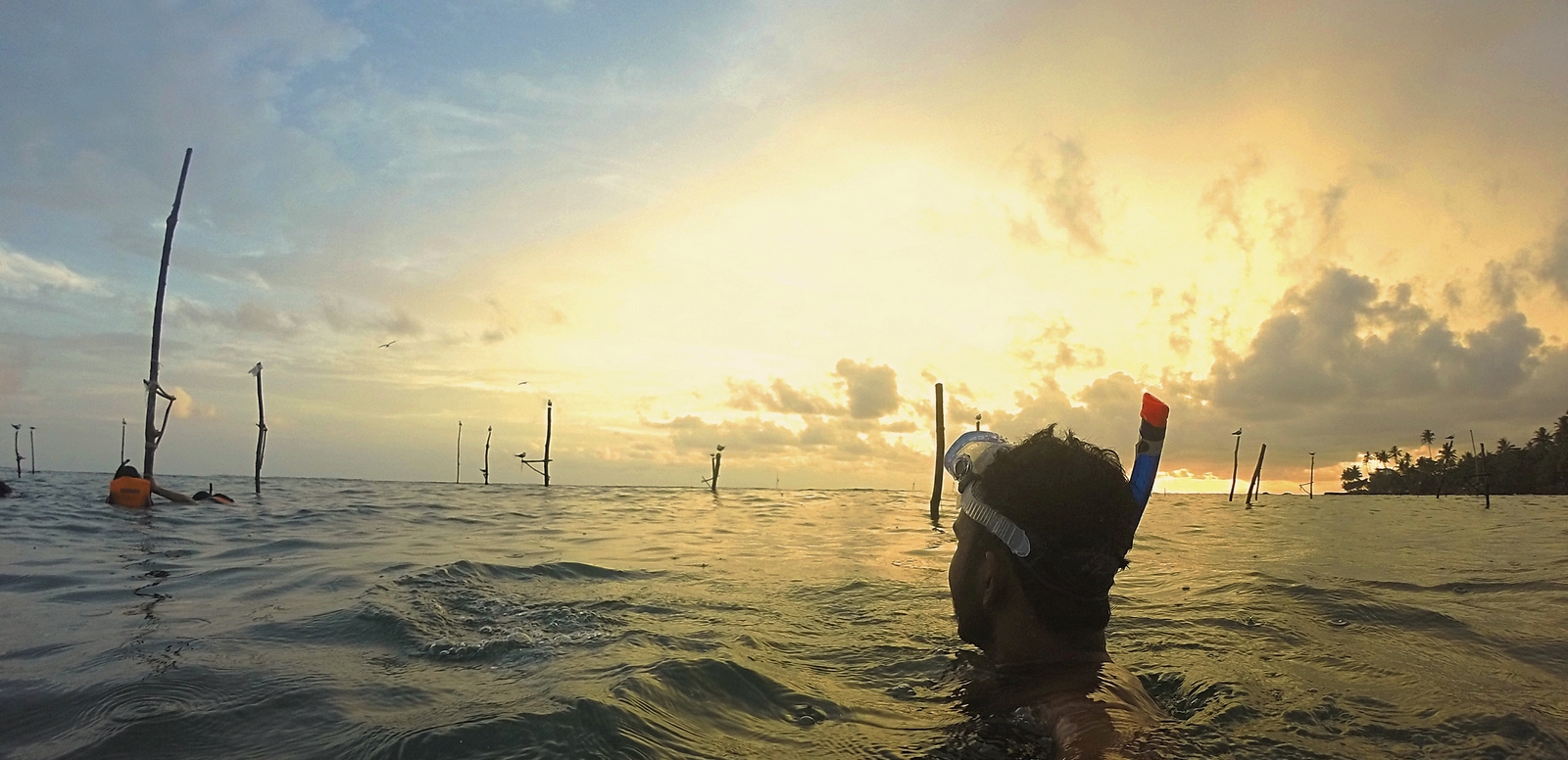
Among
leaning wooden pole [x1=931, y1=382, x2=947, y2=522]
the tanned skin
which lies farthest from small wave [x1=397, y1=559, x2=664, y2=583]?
leaning wooden pole [x1=931, y1=382, x2=947, y2=522]

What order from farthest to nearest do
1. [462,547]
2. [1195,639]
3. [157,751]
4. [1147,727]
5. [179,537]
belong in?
[179,537] → [462,547] → [1195,639] → [157,751] → [1147,727]

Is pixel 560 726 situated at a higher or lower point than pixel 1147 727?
lower

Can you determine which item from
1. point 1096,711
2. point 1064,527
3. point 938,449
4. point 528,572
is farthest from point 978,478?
point 938,449

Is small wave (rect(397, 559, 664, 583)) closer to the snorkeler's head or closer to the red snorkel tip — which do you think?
the snorkeler's head

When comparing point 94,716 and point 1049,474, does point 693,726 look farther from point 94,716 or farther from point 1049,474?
point 94,716

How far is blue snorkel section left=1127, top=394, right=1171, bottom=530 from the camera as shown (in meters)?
3.33

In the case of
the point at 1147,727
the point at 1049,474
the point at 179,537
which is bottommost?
the point at 179,537

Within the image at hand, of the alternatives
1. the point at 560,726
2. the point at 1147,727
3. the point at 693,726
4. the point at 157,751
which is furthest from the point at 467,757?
the point at 1147,727

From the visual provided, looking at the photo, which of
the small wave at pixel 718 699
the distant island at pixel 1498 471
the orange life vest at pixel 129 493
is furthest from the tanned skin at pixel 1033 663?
the distant island at pixel 1498 471

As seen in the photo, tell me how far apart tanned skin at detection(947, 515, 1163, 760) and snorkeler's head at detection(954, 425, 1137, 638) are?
0.18 ft

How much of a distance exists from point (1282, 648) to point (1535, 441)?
127382 mm

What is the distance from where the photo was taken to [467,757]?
9.73ft

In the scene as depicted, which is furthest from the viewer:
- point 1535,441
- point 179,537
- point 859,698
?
point 1535,441

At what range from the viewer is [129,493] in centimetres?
1902
